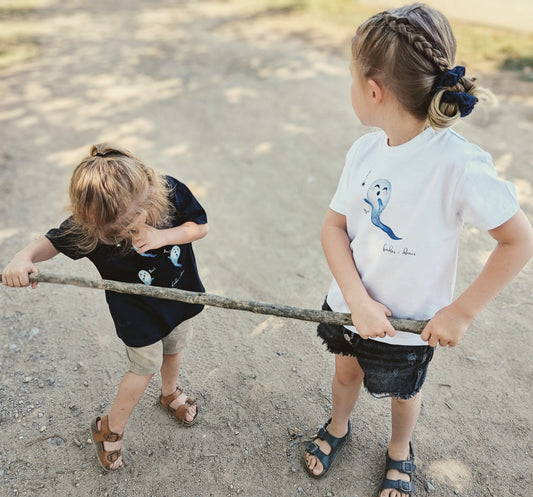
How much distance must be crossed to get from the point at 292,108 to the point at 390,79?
424 cm

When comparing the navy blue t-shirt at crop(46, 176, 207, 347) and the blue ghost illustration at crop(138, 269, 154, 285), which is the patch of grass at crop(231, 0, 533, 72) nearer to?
the navy blue t-shirt at crop(46, 176, 207, 347)

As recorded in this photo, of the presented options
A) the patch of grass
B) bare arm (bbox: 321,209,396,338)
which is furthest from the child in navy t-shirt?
the patch of grass

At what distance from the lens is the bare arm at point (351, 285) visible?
1631 millimetres

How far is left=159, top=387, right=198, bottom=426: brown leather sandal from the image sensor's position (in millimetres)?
2426

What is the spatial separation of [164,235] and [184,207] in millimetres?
160

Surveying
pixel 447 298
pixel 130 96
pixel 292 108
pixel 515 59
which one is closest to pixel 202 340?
pixel 447 298

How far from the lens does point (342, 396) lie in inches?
86.0

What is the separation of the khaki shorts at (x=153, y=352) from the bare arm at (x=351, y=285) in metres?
0.77

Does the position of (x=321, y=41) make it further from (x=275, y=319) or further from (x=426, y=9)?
(x=426, y=9)

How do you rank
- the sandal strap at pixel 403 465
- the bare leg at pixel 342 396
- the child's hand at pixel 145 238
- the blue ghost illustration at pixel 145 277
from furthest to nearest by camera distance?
the sandal strap at pixel 403 465 < the bare leg at pixel 342 396 < the blue ghost illustration at pixel 145 277 < the child's hand at pixel 145 238

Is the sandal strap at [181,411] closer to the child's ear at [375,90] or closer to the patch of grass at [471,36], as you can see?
the child's ear at [375,90]

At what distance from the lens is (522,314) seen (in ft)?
9.95

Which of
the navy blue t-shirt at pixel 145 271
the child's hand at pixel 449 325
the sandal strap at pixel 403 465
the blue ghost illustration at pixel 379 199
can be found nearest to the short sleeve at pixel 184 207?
the navy blue t-shirt at pixel 145 271

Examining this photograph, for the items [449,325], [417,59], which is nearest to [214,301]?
[449,325]
